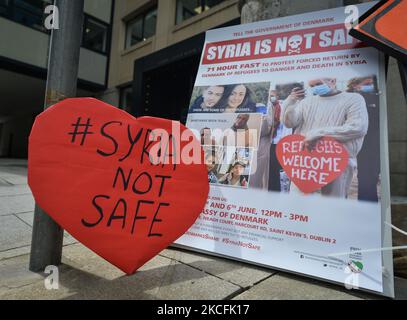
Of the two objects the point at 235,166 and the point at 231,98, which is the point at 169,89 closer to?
the point at 231,98

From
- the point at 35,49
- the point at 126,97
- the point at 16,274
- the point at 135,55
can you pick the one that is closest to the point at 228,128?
the point at 16,274

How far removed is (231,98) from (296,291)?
1568mm

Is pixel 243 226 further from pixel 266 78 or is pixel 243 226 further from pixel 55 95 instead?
pixel 55 95

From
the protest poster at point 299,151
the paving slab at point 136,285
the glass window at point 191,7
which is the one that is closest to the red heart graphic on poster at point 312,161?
the protest poster at point 299,151

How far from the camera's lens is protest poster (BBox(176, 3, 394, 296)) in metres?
2.01

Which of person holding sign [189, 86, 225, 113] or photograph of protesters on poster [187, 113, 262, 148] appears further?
person holding sign [189, 86, 225, 113]

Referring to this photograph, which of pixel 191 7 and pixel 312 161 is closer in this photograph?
pixel 312 161

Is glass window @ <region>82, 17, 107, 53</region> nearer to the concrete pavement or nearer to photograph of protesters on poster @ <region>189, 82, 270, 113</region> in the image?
photograph of protesters on poster @ <region>189, 82, 270, 113</region>

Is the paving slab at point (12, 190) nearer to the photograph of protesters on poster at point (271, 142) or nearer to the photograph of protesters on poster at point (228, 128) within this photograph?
the photograph of protesters on poster at point (228, 128)

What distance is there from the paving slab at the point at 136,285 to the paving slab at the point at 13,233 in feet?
3.10

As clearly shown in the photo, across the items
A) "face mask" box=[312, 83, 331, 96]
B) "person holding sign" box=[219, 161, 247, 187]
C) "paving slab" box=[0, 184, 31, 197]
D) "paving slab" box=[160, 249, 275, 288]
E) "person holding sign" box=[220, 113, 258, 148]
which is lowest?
"paving slab" box=[160, 249, 275, 288]

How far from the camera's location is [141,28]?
1231 cm

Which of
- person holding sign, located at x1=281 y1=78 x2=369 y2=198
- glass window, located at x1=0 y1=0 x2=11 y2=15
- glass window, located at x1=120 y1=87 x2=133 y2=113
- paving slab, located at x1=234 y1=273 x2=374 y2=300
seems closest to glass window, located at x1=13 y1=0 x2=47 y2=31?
glass window, located at x1=0 y1=0 x2=11 y2=15

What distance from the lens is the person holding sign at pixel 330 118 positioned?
2.09 m
